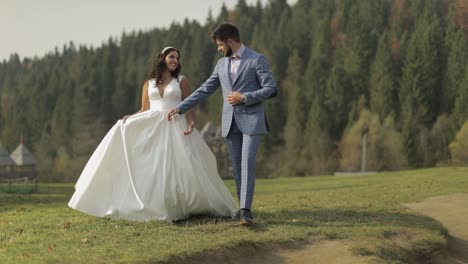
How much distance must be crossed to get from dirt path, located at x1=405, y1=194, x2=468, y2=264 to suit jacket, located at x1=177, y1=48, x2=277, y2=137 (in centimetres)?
358

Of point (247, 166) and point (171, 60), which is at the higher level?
point (171, 60)

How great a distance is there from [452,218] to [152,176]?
6831mm

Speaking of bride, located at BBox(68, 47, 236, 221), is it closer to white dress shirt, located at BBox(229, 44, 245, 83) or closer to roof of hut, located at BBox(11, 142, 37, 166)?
white dress shirt, located at BBox(229, 44, 245, 83)

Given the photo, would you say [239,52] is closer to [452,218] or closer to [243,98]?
[243,98]

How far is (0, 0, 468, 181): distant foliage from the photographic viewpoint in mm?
100688

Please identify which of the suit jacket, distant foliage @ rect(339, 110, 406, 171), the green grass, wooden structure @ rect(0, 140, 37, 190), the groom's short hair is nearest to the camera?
the green grass

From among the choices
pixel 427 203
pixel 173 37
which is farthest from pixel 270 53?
pixel 427 203

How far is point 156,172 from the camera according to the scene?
432 inches

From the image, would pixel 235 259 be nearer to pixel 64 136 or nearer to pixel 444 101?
pixel 444 101

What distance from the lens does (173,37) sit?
17650cm

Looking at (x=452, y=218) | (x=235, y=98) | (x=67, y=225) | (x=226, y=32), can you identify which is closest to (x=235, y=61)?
(x=226, y=32)

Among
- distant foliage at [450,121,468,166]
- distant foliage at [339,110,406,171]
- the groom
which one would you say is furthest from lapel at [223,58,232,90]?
distant foliage at [339,110,406,171]

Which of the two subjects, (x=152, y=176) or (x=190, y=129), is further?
(x=190, y=129)

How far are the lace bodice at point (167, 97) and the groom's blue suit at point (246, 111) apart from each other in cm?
50
